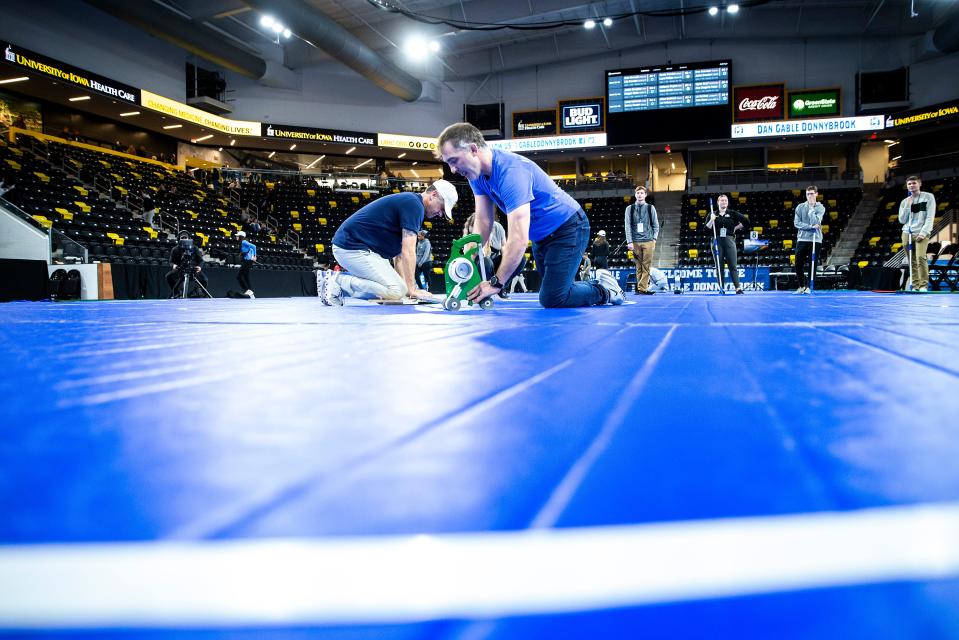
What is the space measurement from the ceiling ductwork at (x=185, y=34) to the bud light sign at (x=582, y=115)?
10113mm

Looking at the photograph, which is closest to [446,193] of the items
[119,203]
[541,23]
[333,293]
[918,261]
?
[333,293]

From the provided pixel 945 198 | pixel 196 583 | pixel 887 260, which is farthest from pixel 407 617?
pixel 945 198

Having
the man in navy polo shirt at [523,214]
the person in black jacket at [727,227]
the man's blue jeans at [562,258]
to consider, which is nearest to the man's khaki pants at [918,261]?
the person in black jacket at [727,227]

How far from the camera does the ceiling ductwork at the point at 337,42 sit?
1424 cm

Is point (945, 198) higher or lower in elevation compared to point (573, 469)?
higher

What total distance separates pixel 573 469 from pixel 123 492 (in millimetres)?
314

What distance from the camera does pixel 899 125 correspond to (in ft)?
59.8

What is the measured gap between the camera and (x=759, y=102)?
19047 millimetres

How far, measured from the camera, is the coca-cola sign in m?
19.0

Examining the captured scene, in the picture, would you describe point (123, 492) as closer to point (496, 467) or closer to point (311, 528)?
point (311, 528)

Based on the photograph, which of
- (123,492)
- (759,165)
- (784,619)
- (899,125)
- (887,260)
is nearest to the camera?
(784,619)

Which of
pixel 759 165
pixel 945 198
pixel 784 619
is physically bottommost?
pixel 784 619

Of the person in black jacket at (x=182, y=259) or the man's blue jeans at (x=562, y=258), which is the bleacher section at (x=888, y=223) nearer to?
the man's blue jeans at (x=562, y=258)

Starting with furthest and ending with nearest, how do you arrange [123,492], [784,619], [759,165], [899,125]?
1. [759,165]
2. [899,125]
3. [123,492]
4. [784,619]
